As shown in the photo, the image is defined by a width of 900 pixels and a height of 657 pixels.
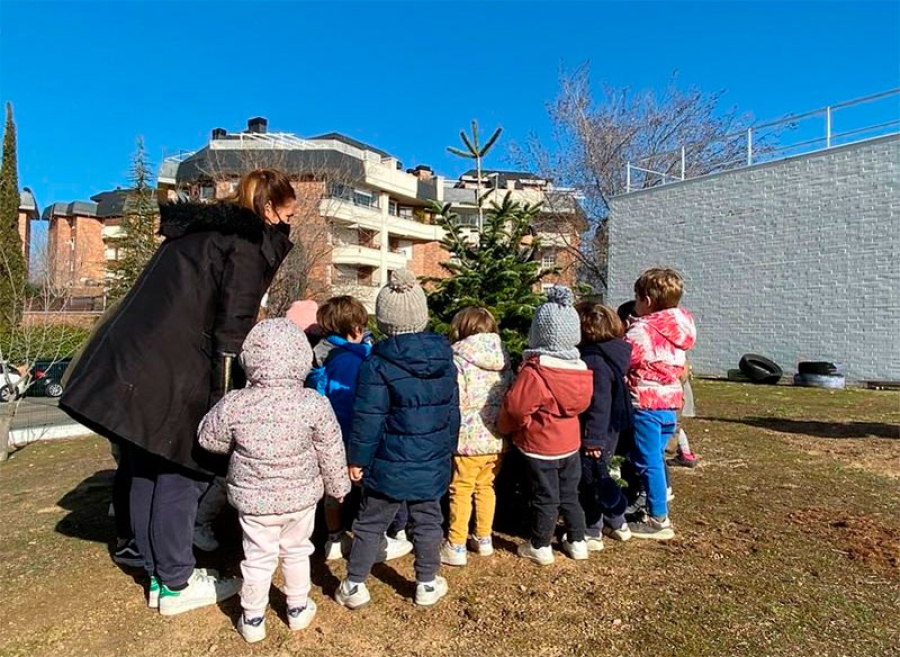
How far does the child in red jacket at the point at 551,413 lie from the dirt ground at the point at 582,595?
335 mm

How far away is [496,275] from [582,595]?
2.43 m

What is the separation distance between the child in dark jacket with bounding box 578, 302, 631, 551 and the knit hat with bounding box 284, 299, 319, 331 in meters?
Answer: 1.71

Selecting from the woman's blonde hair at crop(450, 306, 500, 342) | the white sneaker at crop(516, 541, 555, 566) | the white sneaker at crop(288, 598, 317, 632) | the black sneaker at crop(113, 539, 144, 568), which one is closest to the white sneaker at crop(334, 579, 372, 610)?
the white sneaker at crop(288, 598, 317, 632)

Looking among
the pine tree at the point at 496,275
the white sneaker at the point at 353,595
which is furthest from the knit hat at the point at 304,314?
the white sneaker at the point at 353,595

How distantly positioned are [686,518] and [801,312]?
14.0 meters

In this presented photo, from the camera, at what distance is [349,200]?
3145cm

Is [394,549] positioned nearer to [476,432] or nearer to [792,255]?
[476,432]

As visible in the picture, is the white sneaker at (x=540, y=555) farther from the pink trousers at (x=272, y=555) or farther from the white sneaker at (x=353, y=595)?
the pink trousers at (x=272, y=555)

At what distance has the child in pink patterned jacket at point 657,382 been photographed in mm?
3740

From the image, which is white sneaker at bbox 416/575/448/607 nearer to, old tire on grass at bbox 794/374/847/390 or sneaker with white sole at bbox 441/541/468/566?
sneaker with white sole at bbox 441/541/468/566

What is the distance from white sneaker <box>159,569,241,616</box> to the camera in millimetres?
2846

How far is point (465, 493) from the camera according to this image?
11.2 ft

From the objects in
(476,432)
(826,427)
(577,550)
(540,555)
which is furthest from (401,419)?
(826,427)

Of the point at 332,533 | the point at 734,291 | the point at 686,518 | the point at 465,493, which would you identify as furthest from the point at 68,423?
the point at 734,291
